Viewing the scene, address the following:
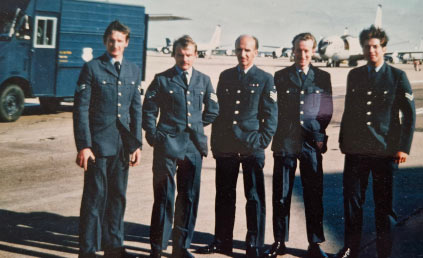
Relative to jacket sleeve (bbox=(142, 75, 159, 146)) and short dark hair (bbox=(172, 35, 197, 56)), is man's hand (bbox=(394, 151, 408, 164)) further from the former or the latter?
jacket sleeve (bbox=(142, 75, 159, 146))

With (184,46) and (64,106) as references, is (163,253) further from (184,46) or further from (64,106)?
(64,106)

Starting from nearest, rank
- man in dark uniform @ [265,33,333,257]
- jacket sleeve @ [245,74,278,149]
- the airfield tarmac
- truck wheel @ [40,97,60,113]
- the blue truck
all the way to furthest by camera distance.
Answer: jacket sleeve @ [245,74,278,149], man in dark uniform @ [265,33,333,257], the airfield tarmac, the blue truck, truck wheel @ [40,97,60,113]

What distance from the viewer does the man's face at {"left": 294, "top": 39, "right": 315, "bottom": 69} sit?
4.46m

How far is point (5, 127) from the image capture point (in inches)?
468

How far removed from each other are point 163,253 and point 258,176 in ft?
3.50

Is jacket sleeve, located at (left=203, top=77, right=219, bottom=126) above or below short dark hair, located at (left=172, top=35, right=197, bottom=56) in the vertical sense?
below

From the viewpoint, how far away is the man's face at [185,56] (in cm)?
429

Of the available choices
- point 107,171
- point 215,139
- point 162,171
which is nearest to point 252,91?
point 215,139

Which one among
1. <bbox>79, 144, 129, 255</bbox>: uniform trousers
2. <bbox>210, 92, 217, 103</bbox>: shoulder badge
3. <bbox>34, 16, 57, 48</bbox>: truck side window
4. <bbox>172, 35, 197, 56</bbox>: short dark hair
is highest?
<bbox>34, 16, 57, 48</bbox>: truck side window

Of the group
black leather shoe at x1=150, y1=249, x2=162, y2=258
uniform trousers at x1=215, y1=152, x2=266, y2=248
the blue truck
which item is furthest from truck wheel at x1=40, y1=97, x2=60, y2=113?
black leather shoe at x1=150, y1=249, x2=162, y2=258

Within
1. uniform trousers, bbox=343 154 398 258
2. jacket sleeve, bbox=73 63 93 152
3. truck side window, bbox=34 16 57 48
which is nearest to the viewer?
jacket sleeve, bbox=73 63 93 152

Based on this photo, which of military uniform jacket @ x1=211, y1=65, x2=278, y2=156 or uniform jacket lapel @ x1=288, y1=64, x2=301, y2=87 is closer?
military uniform jacket @ x1=211, y1=65, x2=278, y2=156

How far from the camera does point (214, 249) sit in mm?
4695

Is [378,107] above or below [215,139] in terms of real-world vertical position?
above
